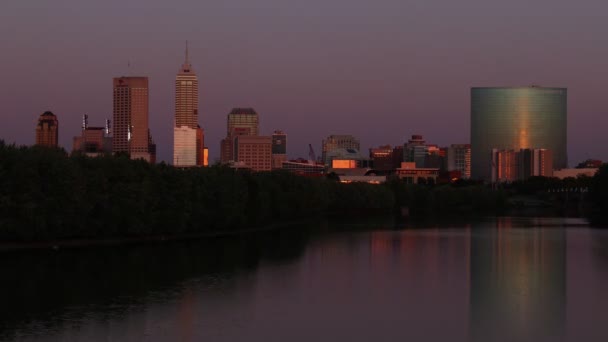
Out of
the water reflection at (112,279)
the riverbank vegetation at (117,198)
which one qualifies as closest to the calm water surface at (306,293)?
the water reflection at (112,279)

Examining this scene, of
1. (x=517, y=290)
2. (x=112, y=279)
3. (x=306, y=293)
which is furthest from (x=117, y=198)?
(x=517, y=290)

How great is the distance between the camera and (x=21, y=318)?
38.8 metres

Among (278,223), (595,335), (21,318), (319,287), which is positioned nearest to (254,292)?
(319,287)

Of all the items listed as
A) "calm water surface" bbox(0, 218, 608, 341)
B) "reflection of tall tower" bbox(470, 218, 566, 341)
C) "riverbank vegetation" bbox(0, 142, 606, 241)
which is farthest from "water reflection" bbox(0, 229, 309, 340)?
"reflection of tall tower" bbox(470, 218, 566, 341)

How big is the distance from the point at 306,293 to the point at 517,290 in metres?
11.1

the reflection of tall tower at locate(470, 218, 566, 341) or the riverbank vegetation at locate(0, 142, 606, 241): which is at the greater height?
the riverbank vegetation at locate(0, 142, 606, 241)

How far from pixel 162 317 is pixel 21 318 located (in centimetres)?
570

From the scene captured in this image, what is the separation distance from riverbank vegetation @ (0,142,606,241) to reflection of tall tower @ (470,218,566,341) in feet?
90.1

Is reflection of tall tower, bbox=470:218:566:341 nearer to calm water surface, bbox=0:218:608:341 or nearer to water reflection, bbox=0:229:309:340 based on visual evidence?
calm water surface, bbox=0:218:608:341

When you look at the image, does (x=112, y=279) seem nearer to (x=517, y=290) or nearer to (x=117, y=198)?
(x=517, y=290)

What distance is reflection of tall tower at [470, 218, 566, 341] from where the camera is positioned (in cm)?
3725

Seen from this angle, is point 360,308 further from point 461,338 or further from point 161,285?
point 161,285

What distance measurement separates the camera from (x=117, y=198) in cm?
8256

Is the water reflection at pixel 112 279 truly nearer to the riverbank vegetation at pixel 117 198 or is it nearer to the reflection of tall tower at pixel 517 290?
the riverbank vegetation at pixel 117 198
